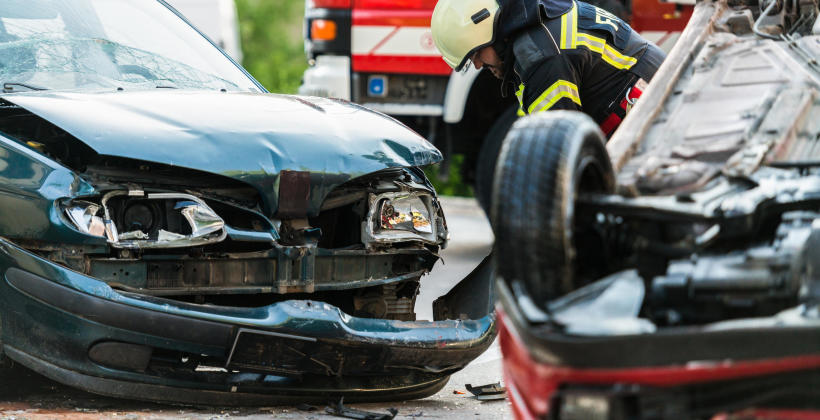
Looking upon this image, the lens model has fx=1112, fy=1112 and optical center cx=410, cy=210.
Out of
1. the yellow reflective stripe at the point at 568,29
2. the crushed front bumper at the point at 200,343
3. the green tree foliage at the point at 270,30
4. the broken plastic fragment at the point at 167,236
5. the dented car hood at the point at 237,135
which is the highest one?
the yellow reflective stripe at the point at 568,29

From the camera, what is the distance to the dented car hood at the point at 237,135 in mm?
3877

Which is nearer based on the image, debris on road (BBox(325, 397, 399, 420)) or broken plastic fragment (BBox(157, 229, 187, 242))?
broken plastic fragment (BBox(157, 229, 187, 242))

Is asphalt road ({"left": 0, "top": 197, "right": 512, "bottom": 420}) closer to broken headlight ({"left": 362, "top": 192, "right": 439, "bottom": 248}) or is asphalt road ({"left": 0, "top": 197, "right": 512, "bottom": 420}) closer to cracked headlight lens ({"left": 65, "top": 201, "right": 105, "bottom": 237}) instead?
broken headlight ({"left": 362, "top": 192, "right": 439, "bottom": 248})

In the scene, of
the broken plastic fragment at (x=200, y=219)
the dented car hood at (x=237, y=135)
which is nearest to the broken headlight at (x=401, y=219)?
the dented car hood at (x=237, y=135)

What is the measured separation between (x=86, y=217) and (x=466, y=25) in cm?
189

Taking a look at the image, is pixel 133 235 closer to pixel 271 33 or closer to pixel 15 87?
pixel 15 87

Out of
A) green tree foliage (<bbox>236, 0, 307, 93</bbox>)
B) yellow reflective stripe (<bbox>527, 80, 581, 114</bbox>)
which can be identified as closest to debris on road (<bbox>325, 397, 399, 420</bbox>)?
yellow reflective stripe (<bbox>527, 80, 581, 114</bbox>)

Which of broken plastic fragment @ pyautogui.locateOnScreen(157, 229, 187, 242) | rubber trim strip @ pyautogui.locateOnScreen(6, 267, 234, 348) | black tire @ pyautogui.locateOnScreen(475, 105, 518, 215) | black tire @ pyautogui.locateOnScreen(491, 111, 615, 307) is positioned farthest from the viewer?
black tire @ pyautogui.locateOnScreen(475, 105, 518, 215)

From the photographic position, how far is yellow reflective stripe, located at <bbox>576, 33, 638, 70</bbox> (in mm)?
4797

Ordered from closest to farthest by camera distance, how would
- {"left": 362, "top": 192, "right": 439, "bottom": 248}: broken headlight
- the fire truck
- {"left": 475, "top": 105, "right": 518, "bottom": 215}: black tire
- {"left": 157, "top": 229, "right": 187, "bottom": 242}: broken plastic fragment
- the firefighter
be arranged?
{"left": 157, "top": 229, "right": 187, "bottom": 242}: broken plastic fragment
{"left": 362, "top": 192, "right": 439, "bottom": 248}: broken headlight
the firefighter
{"left": 475, "top": 105, "right": 518, "bottom": 215}: black tire
the fire truck

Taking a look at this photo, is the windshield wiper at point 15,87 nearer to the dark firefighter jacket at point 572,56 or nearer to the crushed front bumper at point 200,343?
the crushed front bumper at point 200,343

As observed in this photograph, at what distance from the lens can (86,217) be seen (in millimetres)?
3779

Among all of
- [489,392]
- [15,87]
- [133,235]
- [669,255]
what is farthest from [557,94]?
[15,87]

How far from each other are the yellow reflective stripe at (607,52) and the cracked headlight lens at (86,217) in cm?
218
